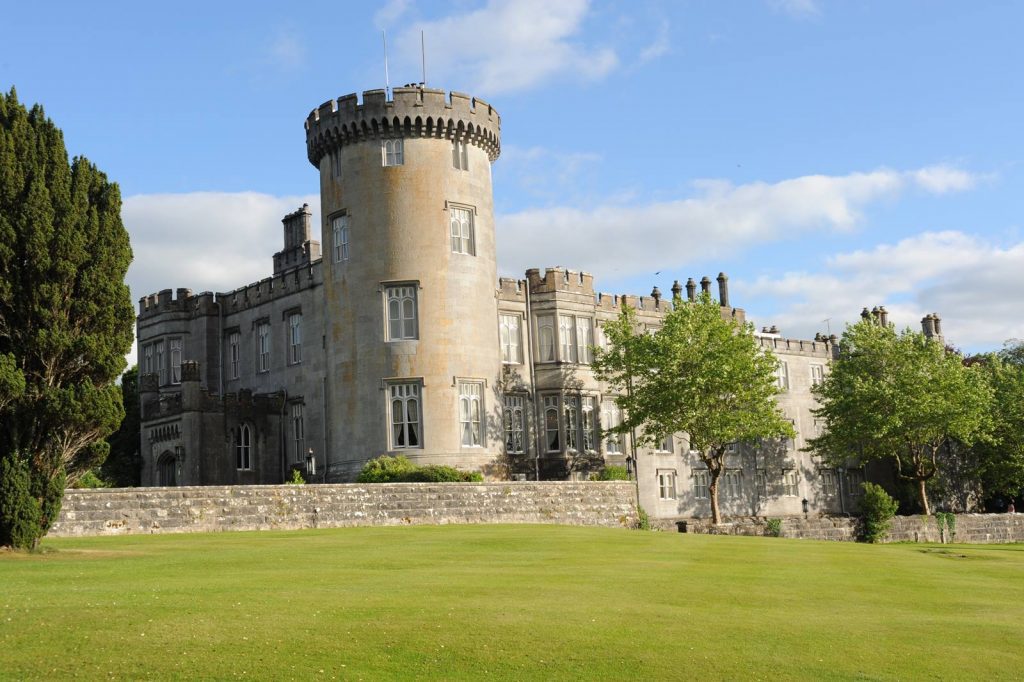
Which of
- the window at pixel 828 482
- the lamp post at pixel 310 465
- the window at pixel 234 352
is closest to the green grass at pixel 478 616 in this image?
the lamp post at pixel 310 465

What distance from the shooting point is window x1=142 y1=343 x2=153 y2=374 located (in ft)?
183

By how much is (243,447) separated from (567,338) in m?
15.7

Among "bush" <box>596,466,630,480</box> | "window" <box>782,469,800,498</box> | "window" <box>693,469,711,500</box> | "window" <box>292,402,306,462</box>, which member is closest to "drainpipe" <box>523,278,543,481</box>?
"bush" <box>596,466,630,480</box>

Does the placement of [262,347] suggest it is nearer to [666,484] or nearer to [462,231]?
[462,231]

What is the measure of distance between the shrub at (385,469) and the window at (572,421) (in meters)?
10.0

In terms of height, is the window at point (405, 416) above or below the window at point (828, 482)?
above

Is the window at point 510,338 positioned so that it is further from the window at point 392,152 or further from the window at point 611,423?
the window at point 392,152

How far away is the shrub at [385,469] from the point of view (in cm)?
4106

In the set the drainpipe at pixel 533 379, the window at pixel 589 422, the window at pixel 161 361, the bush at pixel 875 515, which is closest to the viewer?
the drainpipe at pixel 533 379

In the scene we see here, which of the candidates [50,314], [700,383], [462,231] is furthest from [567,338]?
[50,314]

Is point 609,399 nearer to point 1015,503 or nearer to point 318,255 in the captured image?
point 318,255

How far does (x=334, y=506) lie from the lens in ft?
110

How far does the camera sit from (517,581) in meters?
19.4

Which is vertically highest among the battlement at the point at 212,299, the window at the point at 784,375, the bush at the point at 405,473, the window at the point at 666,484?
the battlement at the point at 212,299
